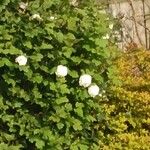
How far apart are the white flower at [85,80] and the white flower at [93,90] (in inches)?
2.4

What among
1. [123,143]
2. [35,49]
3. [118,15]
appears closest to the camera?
[35,49]

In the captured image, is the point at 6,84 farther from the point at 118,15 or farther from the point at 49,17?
the point at 118,15

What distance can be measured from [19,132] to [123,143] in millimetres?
982

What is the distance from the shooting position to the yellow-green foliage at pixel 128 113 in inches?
223

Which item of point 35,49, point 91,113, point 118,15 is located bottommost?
point 91,113

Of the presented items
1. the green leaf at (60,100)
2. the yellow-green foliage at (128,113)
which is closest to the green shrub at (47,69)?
the green leaf at (60,100)

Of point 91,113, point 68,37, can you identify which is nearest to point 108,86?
point 91,113

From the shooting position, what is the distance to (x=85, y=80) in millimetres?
5242

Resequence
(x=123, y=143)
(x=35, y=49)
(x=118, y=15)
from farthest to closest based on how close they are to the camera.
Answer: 1. (x=118, y=15)
2. (x=123, y=143)
3. (x=35, y=49)

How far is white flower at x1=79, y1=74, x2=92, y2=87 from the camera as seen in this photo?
5245 millimetres

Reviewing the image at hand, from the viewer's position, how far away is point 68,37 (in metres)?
5.26

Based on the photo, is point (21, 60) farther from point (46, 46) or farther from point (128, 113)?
point (128, 113)

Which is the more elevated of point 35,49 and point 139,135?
point 35,49

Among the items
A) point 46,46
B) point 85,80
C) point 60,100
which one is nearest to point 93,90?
point 85,80
